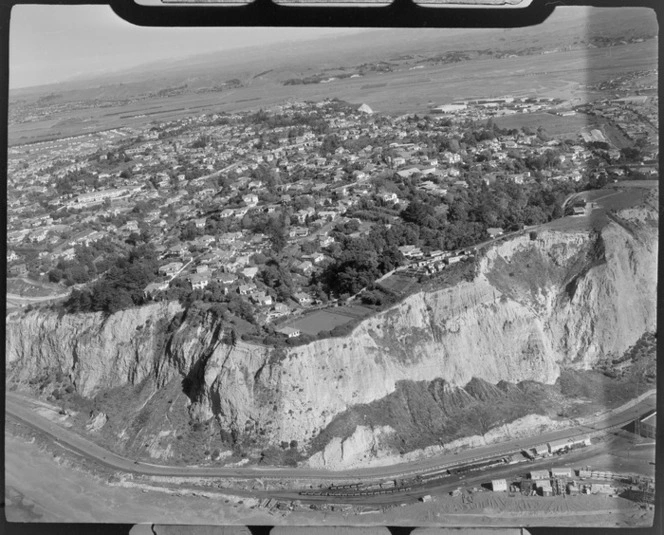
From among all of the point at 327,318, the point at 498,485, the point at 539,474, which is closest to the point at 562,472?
the point at 539,474

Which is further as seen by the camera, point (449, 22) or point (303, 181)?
point (303, 181)

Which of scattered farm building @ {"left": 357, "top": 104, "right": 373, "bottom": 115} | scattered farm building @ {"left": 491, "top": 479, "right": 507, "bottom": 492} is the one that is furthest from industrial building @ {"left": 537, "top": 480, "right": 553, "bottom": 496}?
scattered farm building @ {"left": 357, "top": 104, "right": 373, "bottom": 115}

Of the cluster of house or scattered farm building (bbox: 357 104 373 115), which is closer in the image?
the cluster of house

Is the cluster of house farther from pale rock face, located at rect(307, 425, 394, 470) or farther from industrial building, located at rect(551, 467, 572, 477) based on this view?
industrial building, located at rect(551, 467, 572, 477)

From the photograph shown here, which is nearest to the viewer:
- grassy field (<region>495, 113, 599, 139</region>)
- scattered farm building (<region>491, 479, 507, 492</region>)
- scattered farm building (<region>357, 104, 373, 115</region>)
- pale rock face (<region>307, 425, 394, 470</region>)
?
scattered farm building (<region>491, 479, 507, 492</region>)

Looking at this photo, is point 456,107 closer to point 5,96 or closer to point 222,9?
point 222,9

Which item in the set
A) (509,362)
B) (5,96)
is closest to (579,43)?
(509,362)
